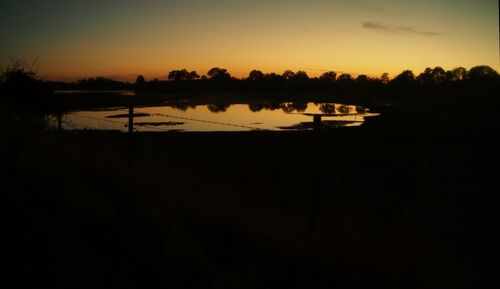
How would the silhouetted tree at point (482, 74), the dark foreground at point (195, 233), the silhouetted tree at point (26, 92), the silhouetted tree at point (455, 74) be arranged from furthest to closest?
the silhouetted tree at point (455, 74)
the silhouetted tree at point (482, 74)
the silhouetted tree at point (26, 92)
the dark foreground at point (195, 233)

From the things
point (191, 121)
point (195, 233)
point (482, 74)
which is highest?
point (482, 74)

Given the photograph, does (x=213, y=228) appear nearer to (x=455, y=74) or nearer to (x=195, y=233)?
(x=195, y=233)

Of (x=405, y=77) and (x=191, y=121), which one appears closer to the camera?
(x=191, y=121)

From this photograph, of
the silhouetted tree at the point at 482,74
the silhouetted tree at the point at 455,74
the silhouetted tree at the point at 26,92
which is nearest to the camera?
the silhouetted tree at the point at 26,92

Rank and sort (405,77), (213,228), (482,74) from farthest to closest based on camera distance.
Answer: (405,77), (482,74), (213,228)

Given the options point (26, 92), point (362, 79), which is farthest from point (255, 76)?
point (26, 92)

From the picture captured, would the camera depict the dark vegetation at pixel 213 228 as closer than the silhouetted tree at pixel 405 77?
Yes

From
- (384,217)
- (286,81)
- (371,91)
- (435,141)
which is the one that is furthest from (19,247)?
(286,81)

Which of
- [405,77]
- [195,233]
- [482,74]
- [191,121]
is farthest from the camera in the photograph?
[405,77]

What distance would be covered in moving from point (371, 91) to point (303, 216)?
4304 inches

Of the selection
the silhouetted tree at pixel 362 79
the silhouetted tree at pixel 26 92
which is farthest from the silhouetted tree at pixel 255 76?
the silhouetted tree at pixel 26 92

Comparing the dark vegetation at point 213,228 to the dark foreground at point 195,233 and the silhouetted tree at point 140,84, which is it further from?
the silhouetted tree at point 140,84

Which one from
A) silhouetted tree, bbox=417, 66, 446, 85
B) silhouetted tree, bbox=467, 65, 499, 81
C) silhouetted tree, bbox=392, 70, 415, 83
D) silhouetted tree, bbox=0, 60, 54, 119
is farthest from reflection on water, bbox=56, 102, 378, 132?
silhouetted tree, bbox=417, 66, 446, 85

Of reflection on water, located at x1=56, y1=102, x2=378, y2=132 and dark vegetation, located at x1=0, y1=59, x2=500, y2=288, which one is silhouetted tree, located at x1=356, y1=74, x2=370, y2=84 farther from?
dark vegetation, located at x1=0, y1=59, x2=500, y2=288
